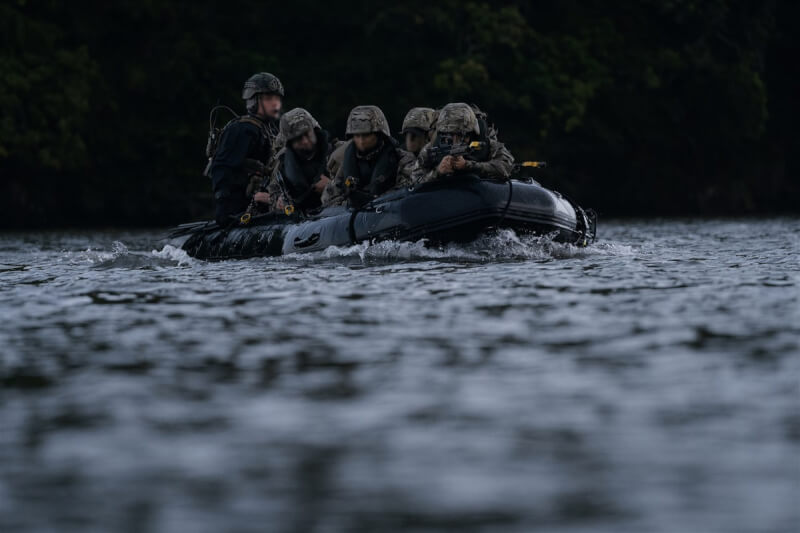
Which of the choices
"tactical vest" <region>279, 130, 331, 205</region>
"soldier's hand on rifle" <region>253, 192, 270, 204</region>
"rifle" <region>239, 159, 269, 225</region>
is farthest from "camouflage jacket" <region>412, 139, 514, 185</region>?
"rifle" <region>239, 159, 269, 225</region>

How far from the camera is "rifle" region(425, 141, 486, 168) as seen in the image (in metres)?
11.8

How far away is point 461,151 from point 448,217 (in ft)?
1.93

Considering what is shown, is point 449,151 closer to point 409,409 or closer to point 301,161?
point 301,161

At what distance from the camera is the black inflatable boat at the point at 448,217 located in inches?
467

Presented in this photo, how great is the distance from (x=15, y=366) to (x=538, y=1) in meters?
32.8

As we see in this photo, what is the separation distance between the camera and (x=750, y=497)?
3.55 m

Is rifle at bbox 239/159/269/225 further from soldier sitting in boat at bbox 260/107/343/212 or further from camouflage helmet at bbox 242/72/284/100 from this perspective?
camouflage helmet at bbox 242/72/284/100

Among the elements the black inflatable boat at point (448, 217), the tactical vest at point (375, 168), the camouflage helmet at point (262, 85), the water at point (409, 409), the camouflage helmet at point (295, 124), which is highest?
the camouflage helmet at point (262, 85)

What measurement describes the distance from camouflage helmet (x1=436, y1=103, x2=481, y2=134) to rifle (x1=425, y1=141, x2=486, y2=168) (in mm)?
169

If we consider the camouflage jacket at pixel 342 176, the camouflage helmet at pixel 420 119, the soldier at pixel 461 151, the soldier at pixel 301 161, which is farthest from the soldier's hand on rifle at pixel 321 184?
the soldier at pixel 461 151

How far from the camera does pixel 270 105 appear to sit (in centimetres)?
1512

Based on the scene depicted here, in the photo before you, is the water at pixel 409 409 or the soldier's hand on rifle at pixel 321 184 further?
the soldier's hand on rifle at pixel 321 184

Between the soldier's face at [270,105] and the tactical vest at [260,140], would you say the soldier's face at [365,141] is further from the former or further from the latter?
the soldier's face at [270,105]

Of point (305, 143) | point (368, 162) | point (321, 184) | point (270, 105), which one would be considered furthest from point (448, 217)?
point (270, 105)
